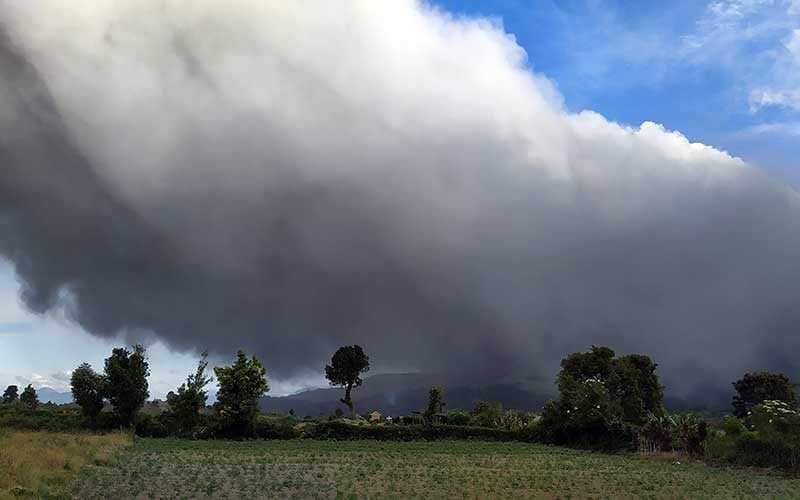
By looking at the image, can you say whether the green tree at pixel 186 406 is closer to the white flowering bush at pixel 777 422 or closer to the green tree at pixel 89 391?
the green tree at pixel 89 391

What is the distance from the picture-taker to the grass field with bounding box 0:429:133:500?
17328 millimetres

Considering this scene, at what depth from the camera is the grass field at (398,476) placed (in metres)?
21.1

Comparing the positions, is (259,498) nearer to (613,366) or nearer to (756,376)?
(613,366)

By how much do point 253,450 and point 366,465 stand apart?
10171 millimetres

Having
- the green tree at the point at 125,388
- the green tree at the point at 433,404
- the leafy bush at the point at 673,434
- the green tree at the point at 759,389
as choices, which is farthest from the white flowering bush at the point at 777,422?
the green tree at the point at 759,389

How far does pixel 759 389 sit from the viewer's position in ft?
274

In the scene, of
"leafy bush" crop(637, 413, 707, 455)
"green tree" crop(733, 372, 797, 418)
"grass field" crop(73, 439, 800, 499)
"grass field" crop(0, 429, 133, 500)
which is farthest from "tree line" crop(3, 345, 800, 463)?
"green tree" crop(733, 372, 797, 418)

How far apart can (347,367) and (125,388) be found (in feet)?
118

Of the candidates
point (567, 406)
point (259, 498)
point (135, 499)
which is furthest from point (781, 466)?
point (135, 499)

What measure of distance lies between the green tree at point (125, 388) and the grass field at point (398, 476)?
30.6 feet

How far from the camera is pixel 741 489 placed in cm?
2472

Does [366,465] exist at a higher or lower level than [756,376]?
lower

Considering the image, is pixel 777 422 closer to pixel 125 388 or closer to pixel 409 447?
pixel 409 447

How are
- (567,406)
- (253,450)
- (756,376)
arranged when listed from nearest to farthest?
1. (253,450)
2. (567,406)
3. (756,376)
